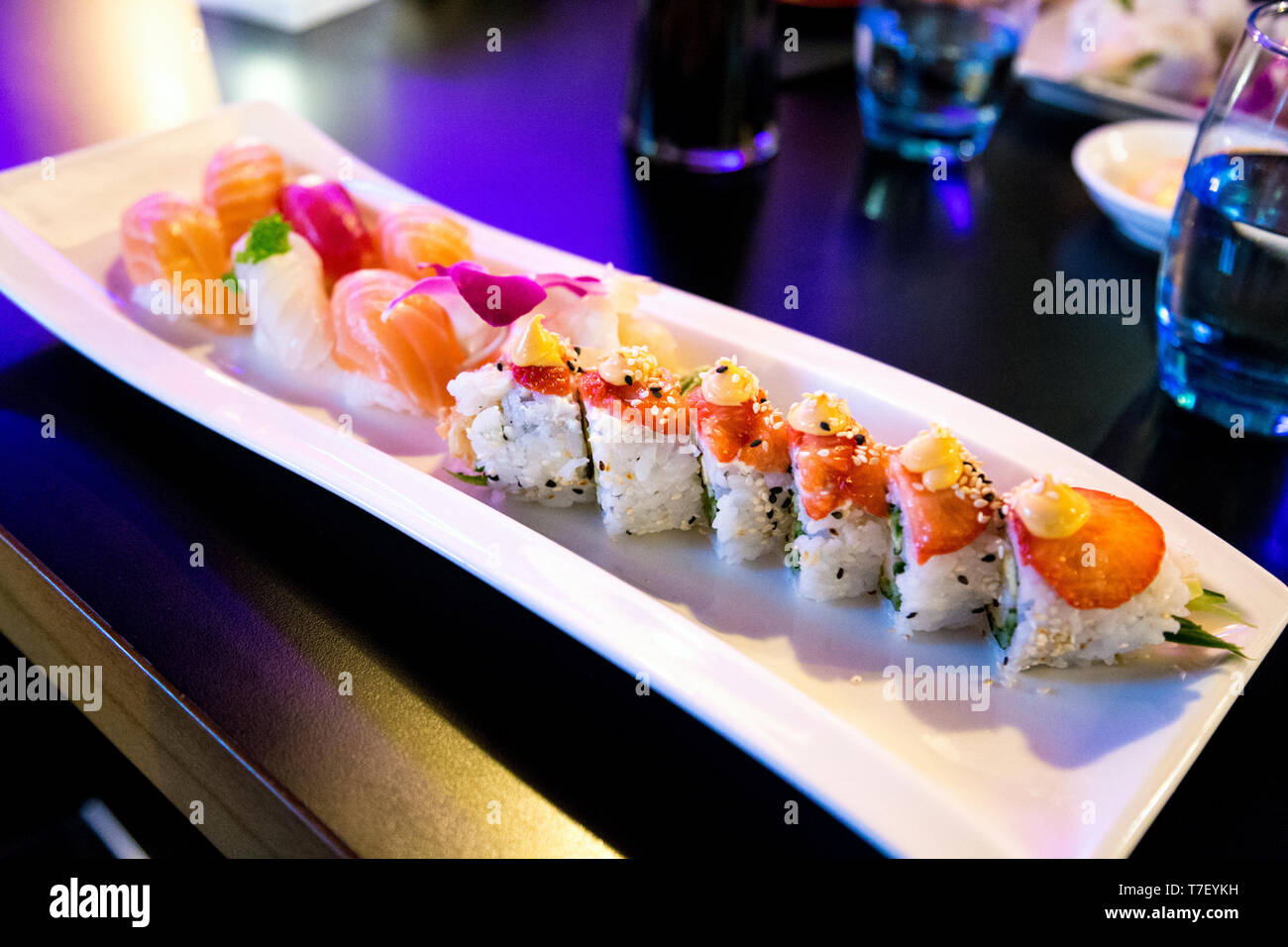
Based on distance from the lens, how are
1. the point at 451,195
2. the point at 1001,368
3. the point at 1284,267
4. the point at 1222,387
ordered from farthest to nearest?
the point at 451,195, the point at 1001,368, the point at 1222,387, the point at 1284,267

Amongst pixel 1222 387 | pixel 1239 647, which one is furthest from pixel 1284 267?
pixel 1239 647

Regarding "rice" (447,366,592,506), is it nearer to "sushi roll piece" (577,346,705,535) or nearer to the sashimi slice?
"sushi roll piece" (577,346,705,535)

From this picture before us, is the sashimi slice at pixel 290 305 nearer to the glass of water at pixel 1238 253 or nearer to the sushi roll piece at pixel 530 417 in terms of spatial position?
the sushi roll piece at pixel 530 417

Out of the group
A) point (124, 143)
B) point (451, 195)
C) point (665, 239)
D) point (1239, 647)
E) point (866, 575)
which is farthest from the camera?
point (451, 195)

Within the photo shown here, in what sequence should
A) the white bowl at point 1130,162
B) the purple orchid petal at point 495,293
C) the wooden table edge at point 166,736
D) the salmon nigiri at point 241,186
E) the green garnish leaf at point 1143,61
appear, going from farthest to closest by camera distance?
the green garnish leaf at point 1143,61, the white bowl at point 1130,162, the salmon nigiri at point 241,186, the purple orchid petal at point 495,293, the wooden table edge at point 166,736

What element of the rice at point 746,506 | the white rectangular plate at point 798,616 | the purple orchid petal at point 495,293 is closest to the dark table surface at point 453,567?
the white rectangular plate at point 798,616

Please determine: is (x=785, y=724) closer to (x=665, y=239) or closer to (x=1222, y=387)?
(x=1222, y=387)
